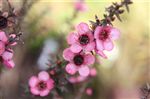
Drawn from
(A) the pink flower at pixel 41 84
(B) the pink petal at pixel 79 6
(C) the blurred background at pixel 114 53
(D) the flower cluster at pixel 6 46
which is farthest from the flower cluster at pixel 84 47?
(C) the blurred background at pixel 114 53

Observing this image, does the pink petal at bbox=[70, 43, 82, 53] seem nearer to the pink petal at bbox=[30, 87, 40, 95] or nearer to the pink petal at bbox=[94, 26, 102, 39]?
the pink petal at bbox=[94, 26, 102, 39]

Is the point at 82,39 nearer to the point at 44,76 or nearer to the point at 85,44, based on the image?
the point at 85,44

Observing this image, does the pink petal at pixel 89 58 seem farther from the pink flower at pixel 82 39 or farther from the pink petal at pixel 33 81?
the pink petal at pixel 33 81

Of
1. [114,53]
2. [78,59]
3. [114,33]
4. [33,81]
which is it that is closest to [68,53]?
[78,59]

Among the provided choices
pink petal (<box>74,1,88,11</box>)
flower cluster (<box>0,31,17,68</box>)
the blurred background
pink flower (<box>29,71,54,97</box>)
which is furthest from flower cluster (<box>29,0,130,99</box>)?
the blurred background

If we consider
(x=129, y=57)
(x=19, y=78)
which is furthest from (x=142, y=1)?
(x=19, y=78)
